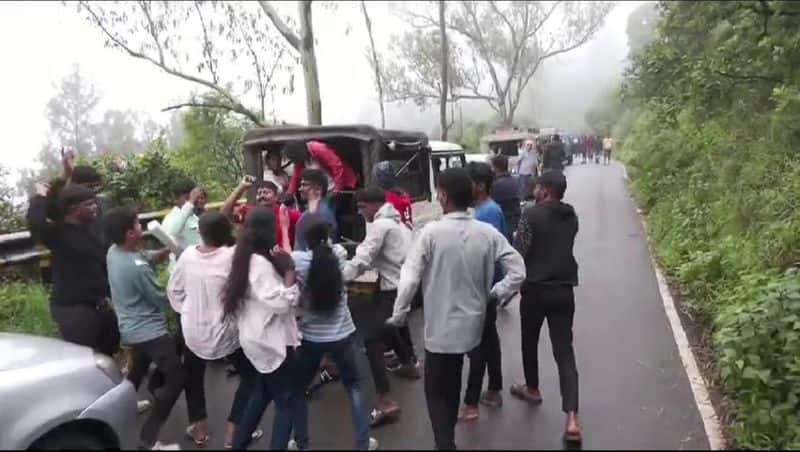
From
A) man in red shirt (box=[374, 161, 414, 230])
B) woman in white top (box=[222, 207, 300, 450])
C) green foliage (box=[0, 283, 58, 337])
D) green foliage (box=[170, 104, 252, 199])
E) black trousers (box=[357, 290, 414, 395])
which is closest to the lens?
woman in white top (box=[222, 207, 300, 450])

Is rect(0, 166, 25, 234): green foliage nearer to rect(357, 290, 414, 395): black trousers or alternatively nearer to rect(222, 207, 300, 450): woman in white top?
rect(357, 290, 414, 395): black trousers

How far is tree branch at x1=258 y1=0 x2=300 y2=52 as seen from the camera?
1436 cm

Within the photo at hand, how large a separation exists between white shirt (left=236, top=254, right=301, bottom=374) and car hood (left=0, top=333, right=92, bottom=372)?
1042 millimetres

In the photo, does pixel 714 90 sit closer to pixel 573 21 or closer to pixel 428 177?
pixel 428 177

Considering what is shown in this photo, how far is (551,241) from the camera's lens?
4.02m

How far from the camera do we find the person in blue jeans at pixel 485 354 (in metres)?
4.15

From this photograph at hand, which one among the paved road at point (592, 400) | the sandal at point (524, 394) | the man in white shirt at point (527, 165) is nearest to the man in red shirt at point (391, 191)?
the paved road at point (592, 400)

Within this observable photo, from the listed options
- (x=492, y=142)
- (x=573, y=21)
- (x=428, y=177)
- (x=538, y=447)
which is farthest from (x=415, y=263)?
(x=573, y=21)

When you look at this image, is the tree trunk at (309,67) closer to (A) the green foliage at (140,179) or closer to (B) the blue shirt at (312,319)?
(A) the green foliage at (140,179)

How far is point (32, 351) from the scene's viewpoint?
3699mm

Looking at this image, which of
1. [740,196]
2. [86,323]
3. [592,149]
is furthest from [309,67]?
[592,149]

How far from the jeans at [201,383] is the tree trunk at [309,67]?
10740mm

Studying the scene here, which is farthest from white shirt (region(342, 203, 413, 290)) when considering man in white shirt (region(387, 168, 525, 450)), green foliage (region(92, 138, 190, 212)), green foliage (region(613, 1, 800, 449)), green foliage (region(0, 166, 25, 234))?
green foliage (region(92, 138, 190, 212))

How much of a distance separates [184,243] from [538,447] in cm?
335
